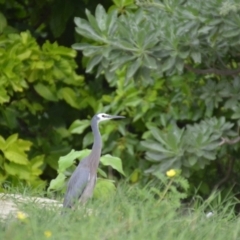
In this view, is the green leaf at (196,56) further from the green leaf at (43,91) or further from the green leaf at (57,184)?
the green leaf at (43,91)

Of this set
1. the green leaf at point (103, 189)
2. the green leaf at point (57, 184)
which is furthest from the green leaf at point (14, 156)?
the green leaf at point (103, 189)

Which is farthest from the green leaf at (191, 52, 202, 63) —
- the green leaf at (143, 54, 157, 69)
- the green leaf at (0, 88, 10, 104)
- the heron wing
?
the green leaf at (0, 88, 10, 104)

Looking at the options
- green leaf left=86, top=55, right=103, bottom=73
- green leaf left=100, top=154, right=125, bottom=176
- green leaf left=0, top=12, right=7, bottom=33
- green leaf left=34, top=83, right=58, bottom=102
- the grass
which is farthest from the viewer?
green leaf left=34, top=83, right=58, bottom=102

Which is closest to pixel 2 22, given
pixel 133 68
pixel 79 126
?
pixel 79 126

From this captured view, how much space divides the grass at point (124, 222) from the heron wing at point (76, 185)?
0.14 m

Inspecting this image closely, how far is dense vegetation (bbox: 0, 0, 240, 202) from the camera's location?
7875 millimetres

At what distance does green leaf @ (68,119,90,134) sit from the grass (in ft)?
8.48

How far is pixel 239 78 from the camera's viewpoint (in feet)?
27.5

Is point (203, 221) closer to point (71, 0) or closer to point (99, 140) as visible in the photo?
point (99, 140)

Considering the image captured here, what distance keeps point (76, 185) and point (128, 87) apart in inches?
91.9

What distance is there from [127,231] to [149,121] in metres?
3.52

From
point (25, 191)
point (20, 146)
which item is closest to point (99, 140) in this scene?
point (25, 191)

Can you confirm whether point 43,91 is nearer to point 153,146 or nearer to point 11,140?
point 11,140

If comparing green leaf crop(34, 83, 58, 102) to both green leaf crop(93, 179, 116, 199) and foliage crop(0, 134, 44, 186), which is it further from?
green leaf crop(93, 179, 116, 199)
